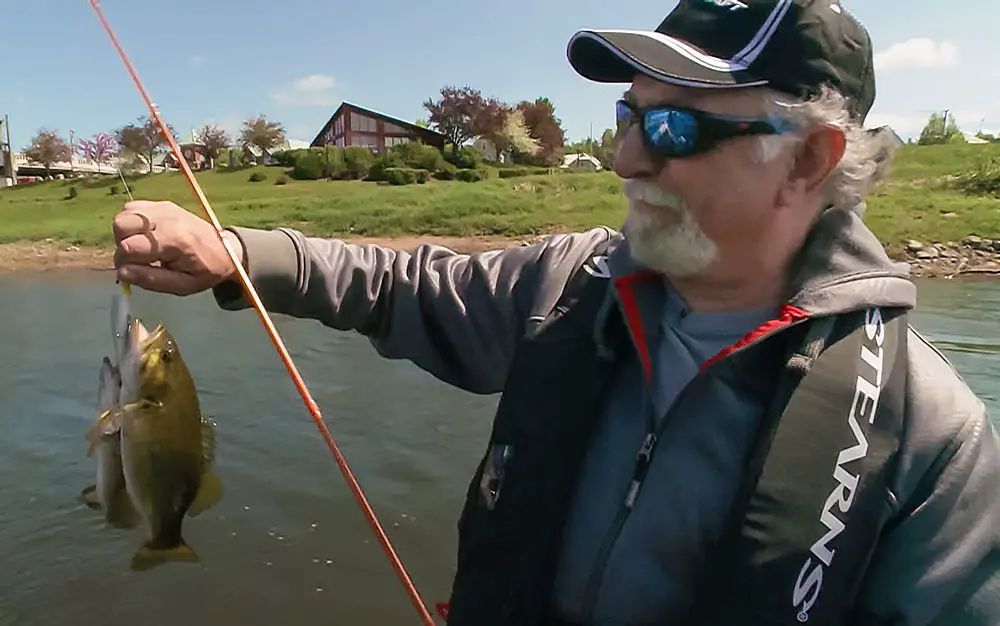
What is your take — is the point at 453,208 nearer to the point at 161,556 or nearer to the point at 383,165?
the point at 383,165

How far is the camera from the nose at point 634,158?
213 centimetres

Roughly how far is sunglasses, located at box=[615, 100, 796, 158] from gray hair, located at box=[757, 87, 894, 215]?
3 cm

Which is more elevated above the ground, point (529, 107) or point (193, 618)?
point (529, 107)

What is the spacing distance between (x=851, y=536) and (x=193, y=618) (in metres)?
5.22

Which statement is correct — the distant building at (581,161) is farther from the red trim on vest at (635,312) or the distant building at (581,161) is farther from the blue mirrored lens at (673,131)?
the blue mirrored lens at (673,131)

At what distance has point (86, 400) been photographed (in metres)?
10.6

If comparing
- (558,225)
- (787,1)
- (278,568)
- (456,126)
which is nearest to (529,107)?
(456,126)

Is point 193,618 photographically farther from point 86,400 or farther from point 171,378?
point 86,400

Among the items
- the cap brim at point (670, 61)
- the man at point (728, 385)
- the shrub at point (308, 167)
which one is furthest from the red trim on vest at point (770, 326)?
the shrub at point (308, 167)

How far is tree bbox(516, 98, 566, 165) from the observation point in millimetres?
57250

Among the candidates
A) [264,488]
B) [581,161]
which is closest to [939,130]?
[581,161]

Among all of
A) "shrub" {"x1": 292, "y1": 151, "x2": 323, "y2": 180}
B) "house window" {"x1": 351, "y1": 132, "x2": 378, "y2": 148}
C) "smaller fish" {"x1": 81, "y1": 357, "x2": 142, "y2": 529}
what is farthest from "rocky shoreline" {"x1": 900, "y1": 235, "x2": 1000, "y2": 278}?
"house window" {"x1": 351, "y1": 132, "x2": 378, "y2": 148}

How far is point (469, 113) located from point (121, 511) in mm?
52935

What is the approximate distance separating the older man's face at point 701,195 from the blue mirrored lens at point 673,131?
0.03 metres
